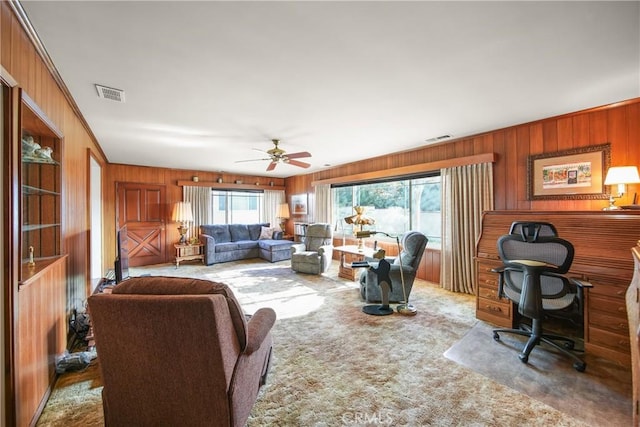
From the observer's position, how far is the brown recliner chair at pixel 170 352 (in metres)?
1.16

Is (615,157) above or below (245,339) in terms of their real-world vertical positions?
above

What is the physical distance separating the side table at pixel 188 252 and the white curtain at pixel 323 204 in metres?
3.03

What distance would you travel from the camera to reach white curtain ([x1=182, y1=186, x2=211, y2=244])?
6.82 meters

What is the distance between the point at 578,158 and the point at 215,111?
4.25m

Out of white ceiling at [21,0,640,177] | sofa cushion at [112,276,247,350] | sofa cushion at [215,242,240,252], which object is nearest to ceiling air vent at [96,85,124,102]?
white ceiling at [21,0,640,177]

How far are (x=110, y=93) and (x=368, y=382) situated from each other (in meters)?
3.43

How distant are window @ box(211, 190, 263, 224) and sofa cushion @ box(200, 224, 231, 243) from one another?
2.37 ft

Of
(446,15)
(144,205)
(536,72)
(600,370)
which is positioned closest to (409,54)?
(446,15)

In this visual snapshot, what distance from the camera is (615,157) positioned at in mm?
2760

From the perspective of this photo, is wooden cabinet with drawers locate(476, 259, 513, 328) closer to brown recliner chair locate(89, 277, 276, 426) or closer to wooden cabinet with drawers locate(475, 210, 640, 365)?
wooden cabinet with drawers locate(475, 210, 640, 365)

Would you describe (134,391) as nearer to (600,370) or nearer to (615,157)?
(600,370)

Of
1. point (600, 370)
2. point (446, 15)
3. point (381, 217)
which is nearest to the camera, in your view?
point (446, 15)

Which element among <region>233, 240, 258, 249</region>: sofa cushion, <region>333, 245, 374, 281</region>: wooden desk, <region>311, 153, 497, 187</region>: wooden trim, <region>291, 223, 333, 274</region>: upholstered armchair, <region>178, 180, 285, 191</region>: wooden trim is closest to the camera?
<region>311, 153, 497, 187</region>: wooden trim

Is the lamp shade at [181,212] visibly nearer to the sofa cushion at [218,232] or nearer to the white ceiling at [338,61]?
the sofa cushion at [218,232]
